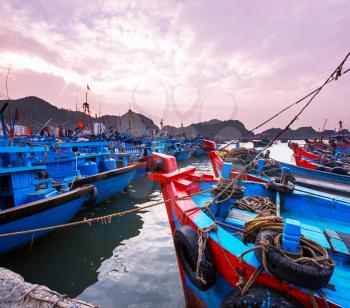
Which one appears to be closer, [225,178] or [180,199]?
[180,199]

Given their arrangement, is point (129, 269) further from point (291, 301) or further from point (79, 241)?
point (291, 301)

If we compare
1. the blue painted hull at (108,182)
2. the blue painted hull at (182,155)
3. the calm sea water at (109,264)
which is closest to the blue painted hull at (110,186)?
the blue painted hull at (108,182)

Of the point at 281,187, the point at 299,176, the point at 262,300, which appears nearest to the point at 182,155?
the point at 299,176

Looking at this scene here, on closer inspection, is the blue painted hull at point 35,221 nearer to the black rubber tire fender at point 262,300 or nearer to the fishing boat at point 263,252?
the fishing boat at point 263,252

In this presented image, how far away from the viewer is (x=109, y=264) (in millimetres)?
6227

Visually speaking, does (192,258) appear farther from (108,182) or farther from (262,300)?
(108,182)

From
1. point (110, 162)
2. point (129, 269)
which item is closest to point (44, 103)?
point (110, 162)

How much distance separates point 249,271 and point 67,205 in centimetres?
708

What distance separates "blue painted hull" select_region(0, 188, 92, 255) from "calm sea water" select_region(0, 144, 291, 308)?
444mm

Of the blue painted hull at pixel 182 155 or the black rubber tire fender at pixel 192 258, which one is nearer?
the black rubber tire fender at pixel 192 258

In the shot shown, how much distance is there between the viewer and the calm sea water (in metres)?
5.00

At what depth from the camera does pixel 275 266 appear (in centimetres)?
213

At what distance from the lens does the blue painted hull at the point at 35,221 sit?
19.3 ft

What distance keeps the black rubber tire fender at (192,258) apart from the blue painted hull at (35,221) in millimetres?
5149
